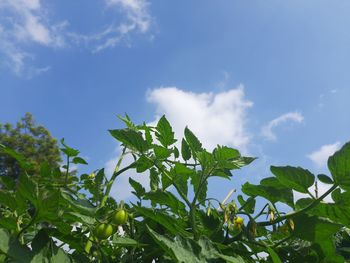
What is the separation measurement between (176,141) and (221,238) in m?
0.29

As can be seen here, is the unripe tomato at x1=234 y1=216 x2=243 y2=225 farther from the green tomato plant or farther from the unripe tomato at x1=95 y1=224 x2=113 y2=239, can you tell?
the unripe tomato at x1=95 y1=224 x2=113 y2=239

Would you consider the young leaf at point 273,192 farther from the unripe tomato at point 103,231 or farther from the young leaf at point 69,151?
the young leaf at point 69,151

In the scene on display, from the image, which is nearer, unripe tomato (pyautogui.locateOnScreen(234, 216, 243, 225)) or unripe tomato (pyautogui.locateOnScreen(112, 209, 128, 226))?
unripe tomato (pyautogui.locateOnScreen(112, 209, 128, 226))

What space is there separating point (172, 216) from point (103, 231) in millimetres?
170

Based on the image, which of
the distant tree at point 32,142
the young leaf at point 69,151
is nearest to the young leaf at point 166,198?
the young leaf at point 69,151

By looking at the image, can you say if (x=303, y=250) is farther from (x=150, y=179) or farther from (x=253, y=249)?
(x=150, y=179)

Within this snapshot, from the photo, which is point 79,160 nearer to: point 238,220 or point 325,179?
point 238,220

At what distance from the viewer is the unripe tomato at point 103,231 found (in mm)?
869

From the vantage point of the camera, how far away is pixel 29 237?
105cm

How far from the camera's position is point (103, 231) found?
2.85 ft

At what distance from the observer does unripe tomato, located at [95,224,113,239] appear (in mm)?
869

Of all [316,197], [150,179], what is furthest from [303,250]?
[150,179]

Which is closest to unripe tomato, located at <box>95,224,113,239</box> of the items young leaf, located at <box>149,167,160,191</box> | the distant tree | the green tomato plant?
the green tomato plant

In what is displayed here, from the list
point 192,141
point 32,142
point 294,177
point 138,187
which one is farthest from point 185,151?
point 32,142
